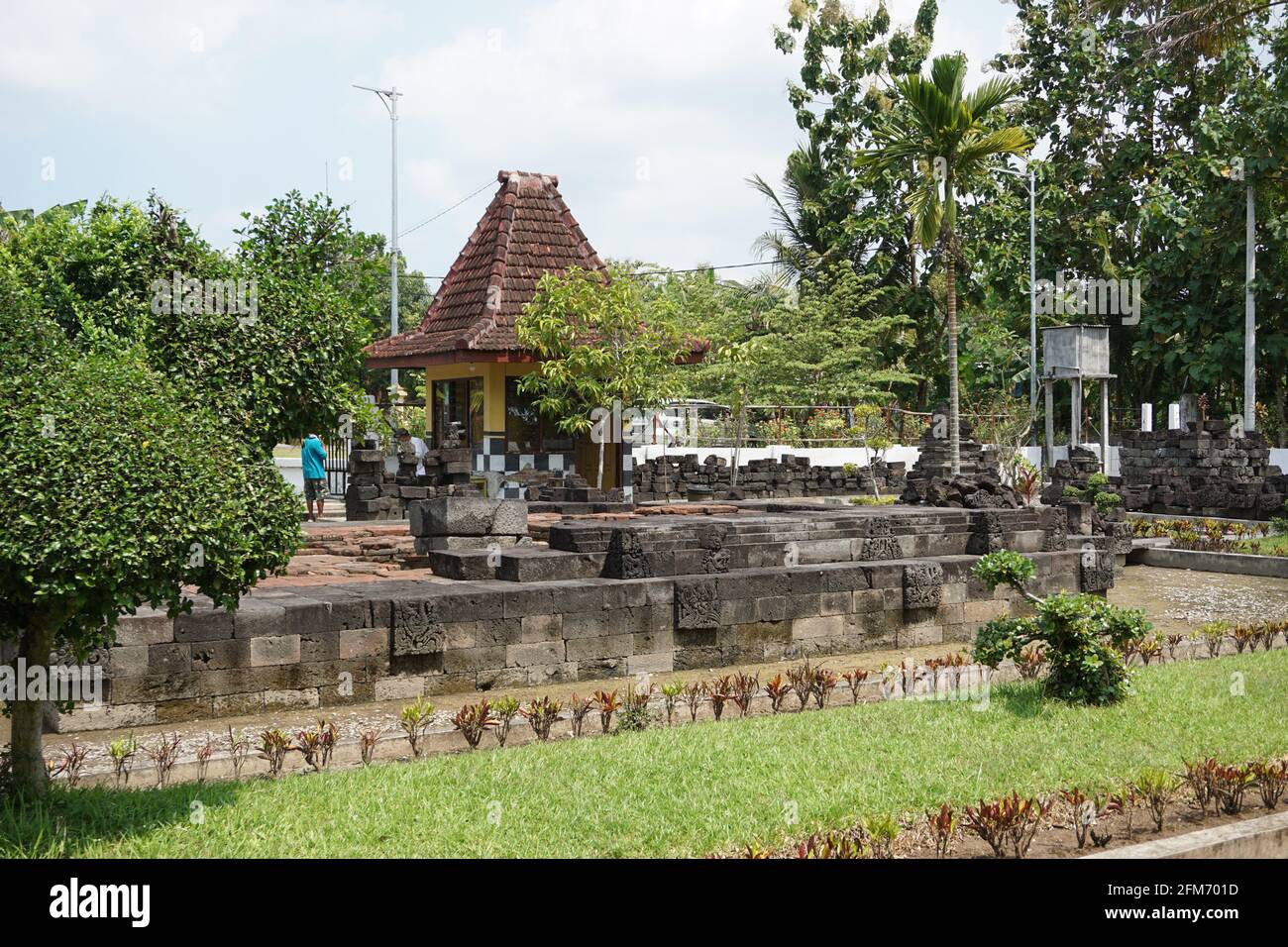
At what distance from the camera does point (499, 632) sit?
10.8 m

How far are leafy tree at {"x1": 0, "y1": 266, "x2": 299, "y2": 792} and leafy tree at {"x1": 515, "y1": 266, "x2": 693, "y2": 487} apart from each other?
47.2ft

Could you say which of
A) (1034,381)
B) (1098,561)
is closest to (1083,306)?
(1034,381)

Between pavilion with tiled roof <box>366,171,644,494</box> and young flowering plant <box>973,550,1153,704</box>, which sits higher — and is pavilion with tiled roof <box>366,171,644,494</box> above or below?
above

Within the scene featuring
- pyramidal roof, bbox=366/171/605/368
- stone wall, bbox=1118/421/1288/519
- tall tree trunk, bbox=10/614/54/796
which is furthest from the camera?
stone wall, bbox=1118/421/1288/519

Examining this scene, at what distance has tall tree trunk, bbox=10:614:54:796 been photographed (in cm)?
588

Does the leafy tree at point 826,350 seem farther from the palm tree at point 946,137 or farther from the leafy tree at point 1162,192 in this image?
the palm tree at point 946,137

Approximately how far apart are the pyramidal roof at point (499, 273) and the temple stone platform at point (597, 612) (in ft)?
23.9

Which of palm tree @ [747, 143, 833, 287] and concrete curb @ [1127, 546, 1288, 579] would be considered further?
palm tree @ [747, 143, 833, 287]

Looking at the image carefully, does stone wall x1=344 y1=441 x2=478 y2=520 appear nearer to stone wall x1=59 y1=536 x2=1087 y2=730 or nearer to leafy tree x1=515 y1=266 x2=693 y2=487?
leafy tree x1=515 y1=266 x2=693 y2=487

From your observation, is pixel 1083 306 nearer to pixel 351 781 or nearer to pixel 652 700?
pixel 652 700

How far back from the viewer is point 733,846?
5.61 meters

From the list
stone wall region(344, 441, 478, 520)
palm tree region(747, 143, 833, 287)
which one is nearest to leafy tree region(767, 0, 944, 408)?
palm tree region(747, 143, 833, 287)

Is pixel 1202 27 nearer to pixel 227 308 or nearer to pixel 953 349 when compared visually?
pixel 953 349
